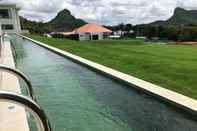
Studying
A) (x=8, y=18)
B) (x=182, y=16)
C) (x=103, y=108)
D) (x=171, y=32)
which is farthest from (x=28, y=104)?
(x=182, y=16)

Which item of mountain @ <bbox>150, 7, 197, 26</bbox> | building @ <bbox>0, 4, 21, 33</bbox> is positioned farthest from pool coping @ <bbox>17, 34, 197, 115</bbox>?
mountain @ <bbox>150, 7, 197, 26</bbox>

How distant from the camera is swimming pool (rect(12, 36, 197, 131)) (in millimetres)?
5059

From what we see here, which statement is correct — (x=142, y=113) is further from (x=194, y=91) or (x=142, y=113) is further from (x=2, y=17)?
(x=2, y=17)

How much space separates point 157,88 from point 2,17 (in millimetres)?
48414

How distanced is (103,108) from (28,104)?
Result: 3.85 meters

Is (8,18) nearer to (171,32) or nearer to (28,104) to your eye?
(171,32)

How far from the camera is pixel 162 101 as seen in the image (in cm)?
599

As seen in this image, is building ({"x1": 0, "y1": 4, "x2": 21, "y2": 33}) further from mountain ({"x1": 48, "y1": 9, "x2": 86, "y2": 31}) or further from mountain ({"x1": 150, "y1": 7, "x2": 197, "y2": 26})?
mountain ({"x1": 48, "y1": 9, "x2": 86, "y2": 31})

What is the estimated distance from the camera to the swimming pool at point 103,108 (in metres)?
5.06

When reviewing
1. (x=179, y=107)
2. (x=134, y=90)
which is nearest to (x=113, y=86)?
(x=134, y=90)

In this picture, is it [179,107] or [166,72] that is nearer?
[179,107]

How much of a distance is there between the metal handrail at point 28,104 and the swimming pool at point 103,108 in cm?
252

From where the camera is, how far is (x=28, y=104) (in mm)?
2307

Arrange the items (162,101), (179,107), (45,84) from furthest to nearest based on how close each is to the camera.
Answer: (45,84) < (162,101) < (179,107)
